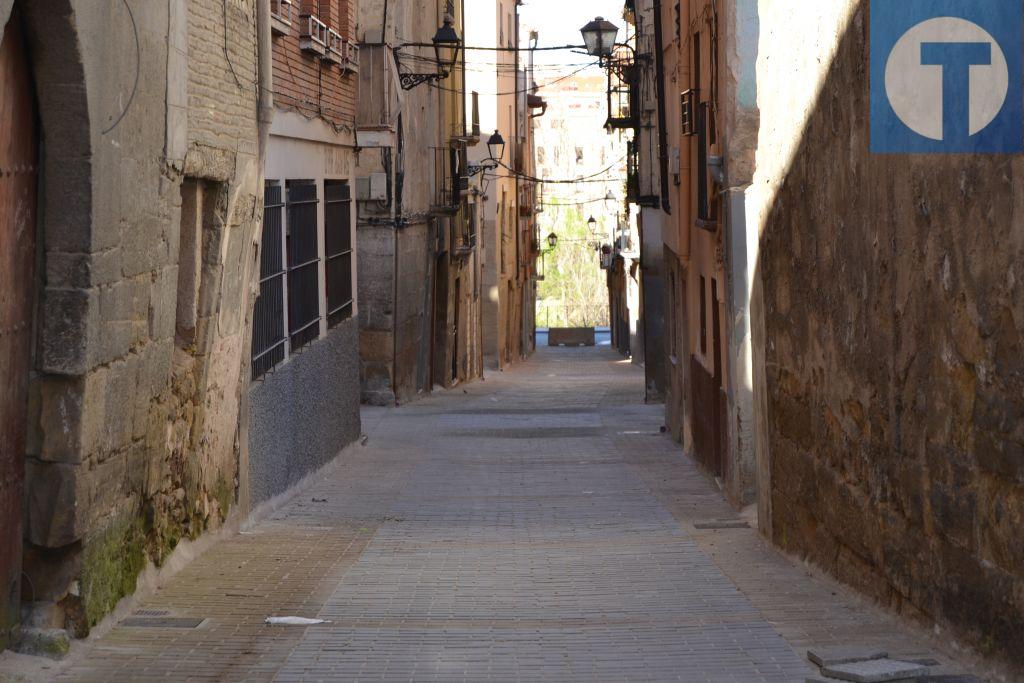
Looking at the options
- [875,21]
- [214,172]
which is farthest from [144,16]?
[875,21]

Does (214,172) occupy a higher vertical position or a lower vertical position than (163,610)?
higher

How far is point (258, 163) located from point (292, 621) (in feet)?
14.0

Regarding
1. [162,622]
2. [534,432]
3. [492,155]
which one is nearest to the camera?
[162,622]

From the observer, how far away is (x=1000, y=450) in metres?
5.16

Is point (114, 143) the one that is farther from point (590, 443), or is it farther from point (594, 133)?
point (594, 133)

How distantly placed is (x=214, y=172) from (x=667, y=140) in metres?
10.9

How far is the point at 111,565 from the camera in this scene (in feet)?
22.3

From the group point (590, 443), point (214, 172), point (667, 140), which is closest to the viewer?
point (214, 172)

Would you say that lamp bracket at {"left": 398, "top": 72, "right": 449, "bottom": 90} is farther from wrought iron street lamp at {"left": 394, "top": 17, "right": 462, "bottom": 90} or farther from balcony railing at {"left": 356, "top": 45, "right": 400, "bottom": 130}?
balcony railing at {"left": 356, "top": 45, "right": 400, "bottom": 130}

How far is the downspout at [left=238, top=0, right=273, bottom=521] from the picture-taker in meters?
10.1

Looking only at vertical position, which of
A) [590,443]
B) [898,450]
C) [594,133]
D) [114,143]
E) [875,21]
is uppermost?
[594,133]

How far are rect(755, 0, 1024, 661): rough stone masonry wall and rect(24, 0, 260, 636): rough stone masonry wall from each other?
3.52m

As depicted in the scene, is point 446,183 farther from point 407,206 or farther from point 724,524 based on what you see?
point 724,524

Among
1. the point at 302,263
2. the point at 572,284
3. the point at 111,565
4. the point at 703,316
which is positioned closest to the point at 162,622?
the point at 111,565
